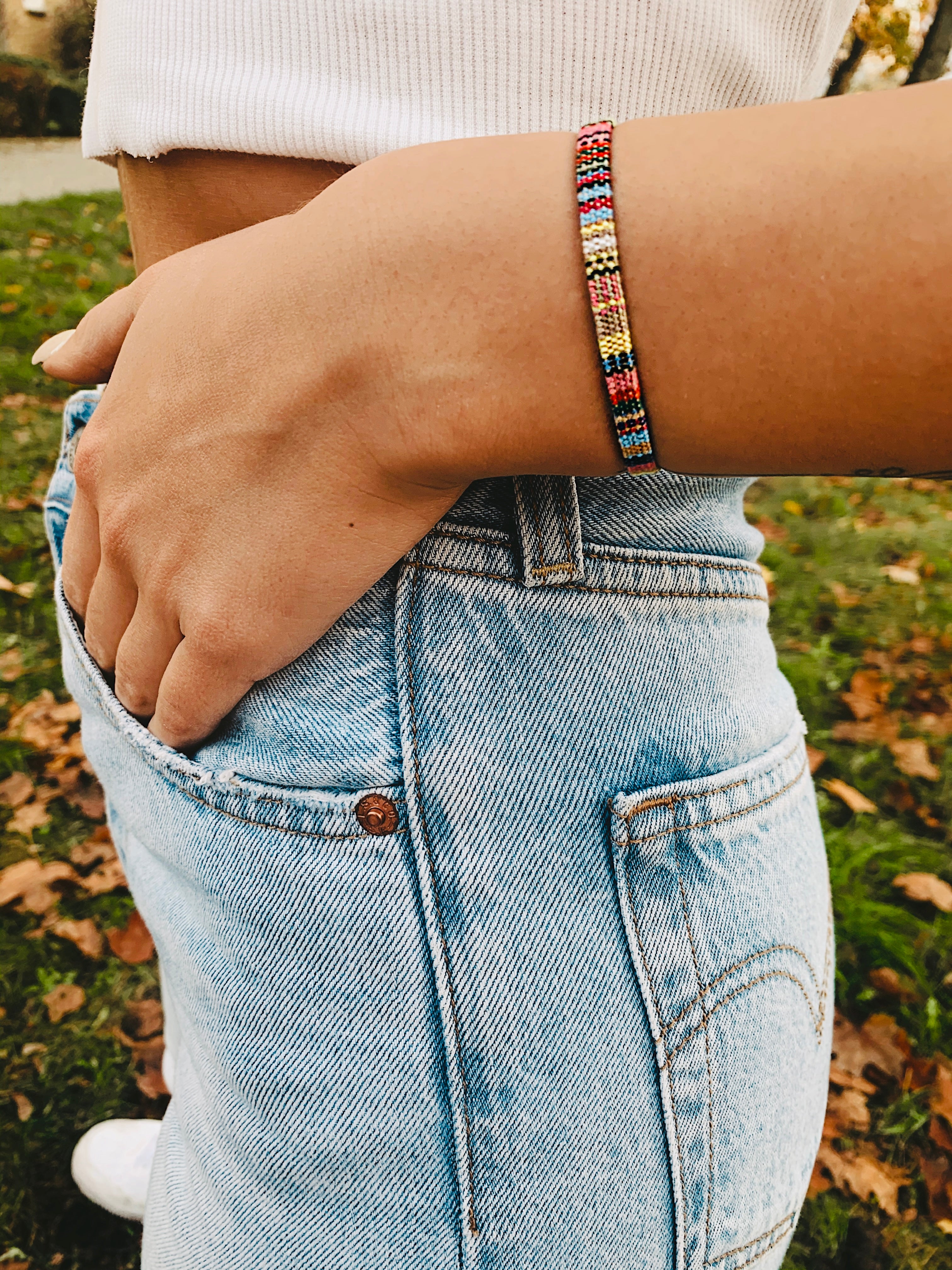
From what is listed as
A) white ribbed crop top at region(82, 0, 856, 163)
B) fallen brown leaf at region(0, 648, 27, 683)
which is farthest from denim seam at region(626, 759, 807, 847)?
fallen brown leaf at region(0, 648, 27, 683)

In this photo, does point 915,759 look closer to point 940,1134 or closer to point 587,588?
point 940,1134

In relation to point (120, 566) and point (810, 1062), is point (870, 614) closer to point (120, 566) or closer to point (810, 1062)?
point (810, 1062)

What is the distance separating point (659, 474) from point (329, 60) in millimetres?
475

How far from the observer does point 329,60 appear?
2.44 feet

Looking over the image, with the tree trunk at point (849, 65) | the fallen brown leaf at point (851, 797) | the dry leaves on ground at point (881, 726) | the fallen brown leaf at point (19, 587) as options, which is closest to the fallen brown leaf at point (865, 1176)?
the fallen brown leaf at point (851, 797)

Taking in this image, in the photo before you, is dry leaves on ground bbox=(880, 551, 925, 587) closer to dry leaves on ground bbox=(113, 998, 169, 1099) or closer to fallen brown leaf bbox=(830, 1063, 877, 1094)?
fallen brown leaf bbox=(830, 1063, 877, 1094)

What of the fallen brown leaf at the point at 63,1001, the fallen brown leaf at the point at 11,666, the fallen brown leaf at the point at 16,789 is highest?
the fallen brown leaf at the point at 11,666

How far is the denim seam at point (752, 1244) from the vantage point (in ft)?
2.42

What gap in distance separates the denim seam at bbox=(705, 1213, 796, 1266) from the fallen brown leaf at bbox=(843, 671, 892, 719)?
2946 millimetres

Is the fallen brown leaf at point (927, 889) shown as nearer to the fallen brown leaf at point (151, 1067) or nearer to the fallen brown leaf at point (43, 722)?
the fallen brown leaf at point (151, 1067)

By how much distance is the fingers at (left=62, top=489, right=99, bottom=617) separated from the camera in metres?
0.82

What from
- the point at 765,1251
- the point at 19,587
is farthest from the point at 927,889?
the point at 19,587

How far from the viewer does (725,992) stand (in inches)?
28.1

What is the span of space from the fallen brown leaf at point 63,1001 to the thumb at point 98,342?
7.26 ft
